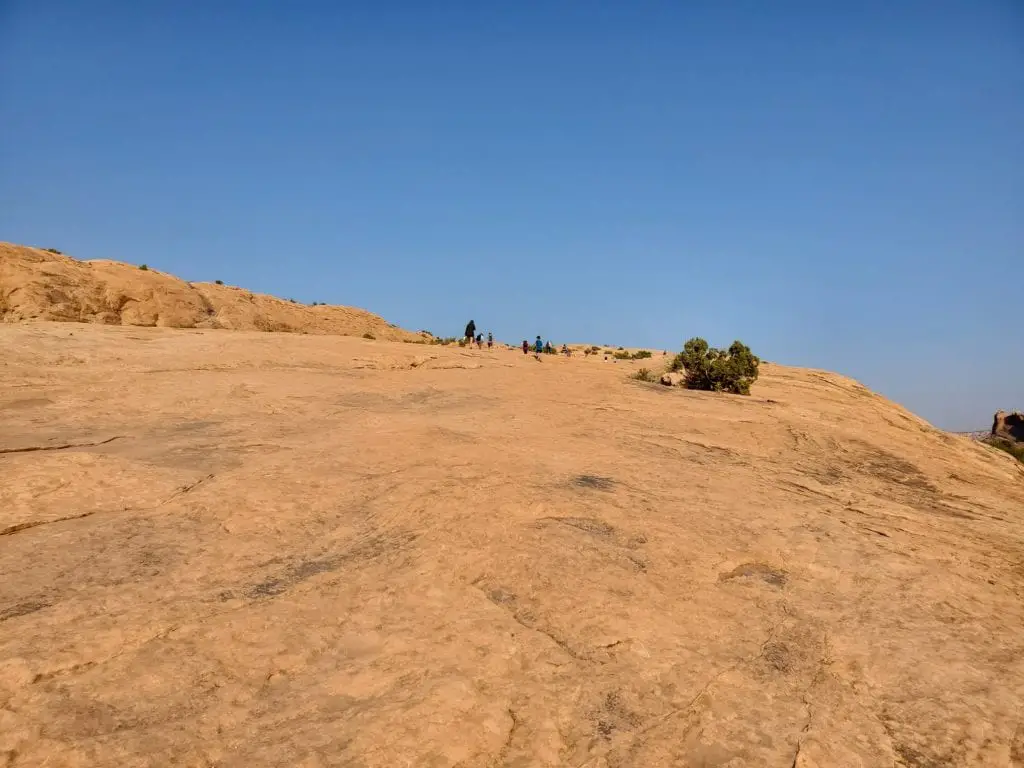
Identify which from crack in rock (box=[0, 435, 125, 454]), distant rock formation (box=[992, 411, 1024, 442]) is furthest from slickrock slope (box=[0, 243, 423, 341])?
distant rock formation (box=[992, 411, 1024, 442])

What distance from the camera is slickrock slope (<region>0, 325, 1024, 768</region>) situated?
3467 mm

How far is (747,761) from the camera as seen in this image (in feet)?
11.2

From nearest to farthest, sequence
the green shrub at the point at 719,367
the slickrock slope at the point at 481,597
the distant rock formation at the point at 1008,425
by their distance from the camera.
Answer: the slickrock slope at the point at 481,597
the green shrub at the point at 719,367
the distant rock formation at the point at 1008,425

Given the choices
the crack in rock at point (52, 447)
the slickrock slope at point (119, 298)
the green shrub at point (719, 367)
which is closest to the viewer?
the crack in rock at point (52, 447)

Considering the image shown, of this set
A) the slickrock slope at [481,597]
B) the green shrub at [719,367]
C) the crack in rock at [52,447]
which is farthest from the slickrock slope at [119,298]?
the green shrub at [719,367]

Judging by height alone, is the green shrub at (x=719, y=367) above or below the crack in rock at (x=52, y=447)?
above

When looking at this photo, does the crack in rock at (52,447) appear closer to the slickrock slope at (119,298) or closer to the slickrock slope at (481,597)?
the slickrock slope at (481,597)

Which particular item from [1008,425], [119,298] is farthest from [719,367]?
[1008,425]

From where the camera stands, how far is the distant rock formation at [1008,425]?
40916 millimetres

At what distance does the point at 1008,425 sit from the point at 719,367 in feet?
116

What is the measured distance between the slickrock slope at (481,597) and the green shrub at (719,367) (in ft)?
28.8

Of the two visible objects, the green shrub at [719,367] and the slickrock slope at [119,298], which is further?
the slickrock slope at [119,298]

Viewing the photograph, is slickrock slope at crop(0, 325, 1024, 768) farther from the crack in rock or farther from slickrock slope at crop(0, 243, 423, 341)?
slickrock slope at crop(0, 243, 423, 341)

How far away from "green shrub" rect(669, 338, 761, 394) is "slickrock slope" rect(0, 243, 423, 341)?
60.1ft
